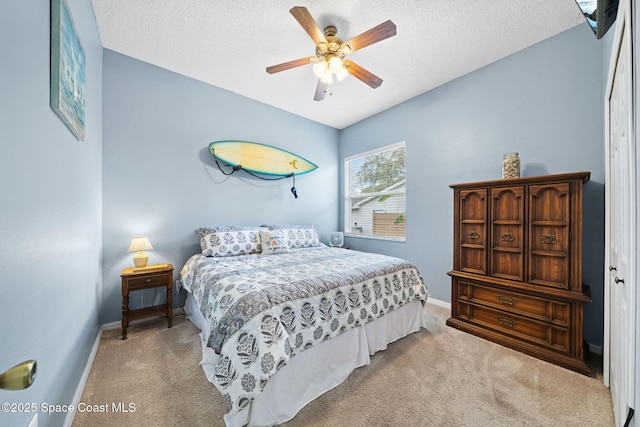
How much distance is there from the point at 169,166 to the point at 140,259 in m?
1.13

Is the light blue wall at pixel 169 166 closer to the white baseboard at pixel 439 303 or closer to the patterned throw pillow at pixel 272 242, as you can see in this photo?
the patterned throw pillow at pixel 272 242

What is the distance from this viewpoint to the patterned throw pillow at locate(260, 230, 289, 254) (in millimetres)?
2984

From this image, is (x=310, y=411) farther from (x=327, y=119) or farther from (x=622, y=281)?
(x=327, y=119)

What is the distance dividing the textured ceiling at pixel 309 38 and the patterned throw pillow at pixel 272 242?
6.50 ft

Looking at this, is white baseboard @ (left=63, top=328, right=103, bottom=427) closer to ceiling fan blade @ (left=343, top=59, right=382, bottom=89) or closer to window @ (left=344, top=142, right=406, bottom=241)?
ceiling fan blade @ (left=343, top=59, right=382, bottom=89)

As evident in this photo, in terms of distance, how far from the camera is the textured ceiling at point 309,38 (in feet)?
6.43

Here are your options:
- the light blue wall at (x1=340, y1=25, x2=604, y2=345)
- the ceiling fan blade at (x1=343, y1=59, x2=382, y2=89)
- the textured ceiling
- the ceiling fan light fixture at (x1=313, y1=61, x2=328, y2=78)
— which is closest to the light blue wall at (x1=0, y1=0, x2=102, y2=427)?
the textured ceiling

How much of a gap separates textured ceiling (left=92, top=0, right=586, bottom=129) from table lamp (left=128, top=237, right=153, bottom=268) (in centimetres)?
204

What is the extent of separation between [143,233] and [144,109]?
1.43 metres

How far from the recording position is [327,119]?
4227 millimetres

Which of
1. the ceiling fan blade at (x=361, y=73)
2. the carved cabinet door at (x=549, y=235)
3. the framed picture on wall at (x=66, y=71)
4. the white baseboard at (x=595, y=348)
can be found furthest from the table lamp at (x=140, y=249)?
the white baseboard at (x=595, y=348)

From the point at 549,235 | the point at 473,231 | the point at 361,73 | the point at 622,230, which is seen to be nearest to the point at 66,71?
the point at 361,73

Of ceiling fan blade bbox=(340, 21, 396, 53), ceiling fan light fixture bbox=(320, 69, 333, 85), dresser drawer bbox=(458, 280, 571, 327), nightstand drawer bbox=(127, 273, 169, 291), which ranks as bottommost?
dresser drawer bbox=(458, 280, 571, 327)

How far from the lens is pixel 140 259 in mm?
2443
